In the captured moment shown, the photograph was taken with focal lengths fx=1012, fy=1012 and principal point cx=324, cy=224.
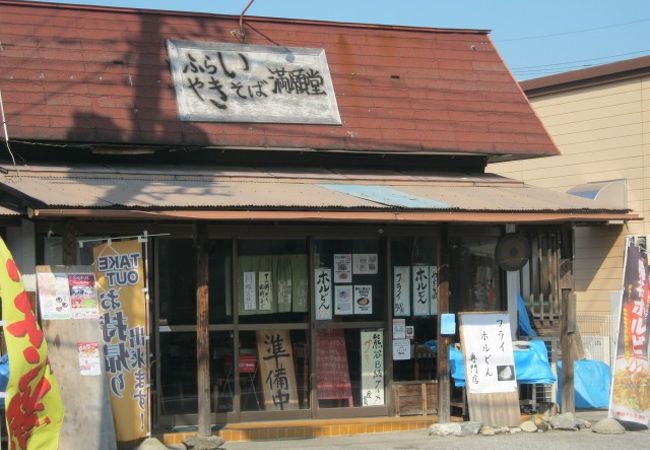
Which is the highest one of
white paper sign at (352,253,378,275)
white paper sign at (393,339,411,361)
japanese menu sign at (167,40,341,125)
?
japanese menu sign at (167,40,341,125)

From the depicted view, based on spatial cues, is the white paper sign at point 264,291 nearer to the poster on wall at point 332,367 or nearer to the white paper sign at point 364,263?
the poster on wall at point 332,367

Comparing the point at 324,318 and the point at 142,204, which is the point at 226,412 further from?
the point at 142,204

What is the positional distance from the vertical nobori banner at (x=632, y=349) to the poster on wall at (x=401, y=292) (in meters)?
2.89

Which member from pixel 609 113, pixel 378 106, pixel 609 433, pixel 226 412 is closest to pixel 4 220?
pixel 226 412

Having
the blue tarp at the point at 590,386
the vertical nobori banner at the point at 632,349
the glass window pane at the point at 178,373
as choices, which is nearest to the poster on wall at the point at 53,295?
the glass window pane at the point at 178,373

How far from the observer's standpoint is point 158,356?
12.7 metres

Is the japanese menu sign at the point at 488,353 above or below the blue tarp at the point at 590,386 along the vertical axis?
above

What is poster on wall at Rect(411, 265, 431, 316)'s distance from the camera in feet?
46.6

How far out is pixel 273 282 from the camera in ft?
44.3

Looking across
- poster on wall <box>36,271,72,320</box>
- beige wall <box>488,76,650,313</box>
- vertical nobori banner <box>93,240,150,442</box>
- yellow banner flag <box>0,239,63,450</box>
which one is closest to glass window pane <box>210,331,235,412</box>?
vertical nobori banner <box>93,240,150,442</box>

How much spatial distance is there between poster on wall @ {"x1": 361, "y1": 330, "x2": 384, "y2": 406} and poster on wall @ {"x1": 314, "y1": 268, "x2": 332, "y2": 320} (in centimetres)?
64

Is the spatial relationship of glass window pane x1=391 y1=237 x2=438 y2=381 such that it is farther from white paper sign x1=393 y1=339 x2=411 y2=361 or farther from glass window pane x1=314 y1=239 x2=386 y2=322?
glass window pane x1=314 y1=239 x2=386 y2=322

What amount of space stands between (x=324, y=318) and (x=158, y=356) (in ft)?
7.69

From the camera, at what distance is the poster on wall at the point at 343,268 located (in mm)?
13812
